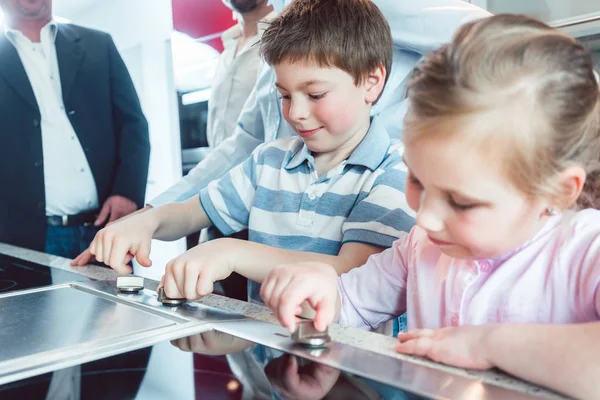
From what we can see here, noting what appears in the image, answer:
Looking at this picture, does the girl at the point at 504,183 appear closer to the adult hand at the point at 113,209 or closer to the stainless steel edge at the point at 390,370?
the stainless steel edge at the point at 390,370

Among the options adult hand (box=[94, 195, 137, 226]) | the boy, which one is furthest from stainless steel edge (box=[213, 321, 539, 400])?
adult hand (box=[94, 195, 137, 226])

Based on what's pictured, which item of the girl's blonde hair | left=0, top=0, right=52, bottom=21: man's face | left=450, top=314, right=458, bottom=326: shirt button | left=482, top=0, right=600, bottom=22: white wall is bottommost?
left=450, top=314, right=458, bottom=326: shirt button

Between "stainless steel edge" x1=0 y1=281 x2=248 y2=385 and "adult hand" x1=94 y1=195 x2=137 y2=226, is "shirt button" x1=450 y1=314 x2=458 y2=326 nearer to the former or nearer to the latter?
"stainless steel edge" x1=0 y1=281 x2=248 y2=385

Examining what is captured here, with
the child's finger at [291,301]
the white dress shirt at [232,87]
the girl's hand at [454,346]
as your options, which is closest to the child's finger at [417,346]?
the girl's hand at [454,346]

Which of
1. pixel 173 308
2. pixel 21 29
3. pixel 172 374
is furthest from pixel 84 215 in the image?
pixel 172 374

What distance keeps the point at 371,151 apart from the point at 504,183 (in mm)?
562

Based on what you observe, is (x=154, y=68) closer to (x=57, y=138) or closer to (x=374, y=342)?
(x=57, y=138)

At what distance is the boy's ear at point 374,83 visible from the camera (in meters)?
1.21

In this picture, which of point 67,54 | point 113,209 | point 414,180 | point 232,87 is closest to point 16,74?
point 67,54

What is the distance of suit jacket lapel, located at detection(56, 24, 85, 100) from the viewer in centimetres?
275

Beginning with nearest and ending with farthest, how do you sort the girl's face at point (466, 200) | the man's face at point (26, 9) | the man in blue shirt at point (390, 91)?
the girl's face at point (466, 200)
the man in blue shirt at point (390, 91)
the man's face at point (26, 9)

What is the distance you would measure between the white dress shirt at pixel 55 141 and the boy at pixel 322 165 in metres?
1.62

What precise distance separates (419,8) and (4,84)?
2031 millimetres

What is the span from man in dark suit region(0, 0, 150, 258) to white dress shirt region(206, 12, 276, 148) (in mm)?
667
